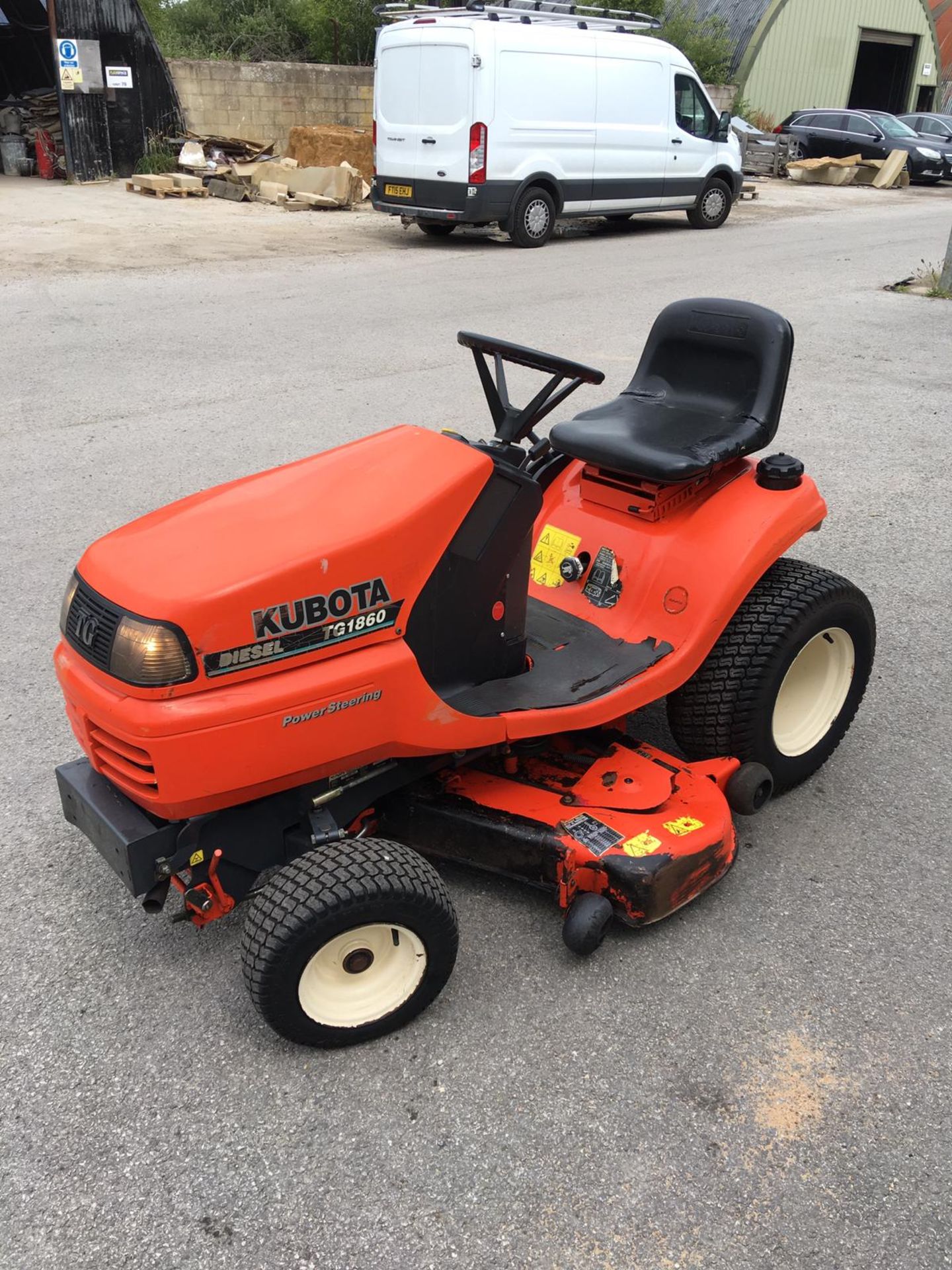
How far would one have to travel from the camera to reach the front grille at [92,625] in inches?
84.6

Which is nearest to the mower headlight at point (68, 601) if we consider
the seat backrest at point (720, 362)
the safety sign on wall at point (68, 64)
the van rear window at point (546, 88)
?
the seat backrest at point (720, 362)

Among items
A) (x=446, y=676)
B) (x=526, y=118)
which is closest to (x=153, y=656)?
(x=446, y=676)

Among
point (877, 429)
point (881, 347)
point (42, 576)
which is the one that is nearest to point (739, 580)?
point (42, 576)

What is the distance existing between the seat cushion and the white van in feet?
31.6

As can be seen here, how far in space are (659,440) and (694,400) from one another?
0.40 meters

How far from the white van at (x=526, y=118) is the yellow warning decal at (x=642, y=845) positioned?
1078 centimetres

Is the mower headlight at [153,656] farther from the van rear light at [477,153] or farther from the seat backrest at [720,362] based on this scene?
the van rear light at [477,153]

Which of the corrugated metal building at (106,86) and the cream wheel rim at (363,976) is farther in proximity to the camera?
the corrugated metal building at (106,86)

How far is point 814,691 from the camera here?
3322 millimetres

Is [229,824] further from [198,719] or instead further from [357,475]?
[357,475]

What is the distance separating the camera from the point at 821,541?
5016mm

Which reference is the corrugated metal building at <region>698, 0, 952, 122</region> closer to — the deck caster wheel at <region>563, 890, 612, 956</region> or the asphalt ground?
the asphalt ground

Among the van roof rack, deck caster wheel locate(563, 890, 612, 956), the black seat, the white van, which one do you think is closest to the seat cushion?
the black seat

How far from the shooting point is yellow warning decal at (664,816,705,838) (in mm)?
2598
